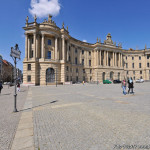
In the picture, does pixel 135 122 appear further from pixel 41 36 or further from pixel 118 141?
pixel 41 36

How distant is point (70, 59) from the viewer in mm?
44781

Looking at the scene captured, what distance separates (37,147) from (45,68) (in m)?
33.7

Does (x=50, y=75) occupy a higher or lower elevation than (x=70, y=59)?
lower

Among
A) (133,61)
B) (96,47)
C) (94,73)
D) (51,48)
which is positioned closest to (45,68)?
(51,48)

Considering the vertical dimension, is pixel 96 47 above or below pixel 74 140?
above

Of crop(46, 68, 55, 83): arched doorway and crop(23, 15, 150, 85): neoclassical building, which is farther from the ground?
crop(23, 15, 150, 85): neoclassical building

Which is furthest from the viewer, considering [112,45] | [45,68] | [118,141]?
[112,45]

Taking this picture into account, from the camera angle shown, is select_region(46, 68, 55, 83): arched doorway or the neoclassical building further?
select_region(46, 68, 55, 83): arched doorway

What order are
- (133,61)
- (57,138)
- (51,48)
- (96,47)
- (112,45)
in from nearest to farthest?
(57,138)
(51,48)
(96,47)
(112,45)
(133,61)

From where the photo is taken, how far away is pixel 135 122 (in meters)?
4.01

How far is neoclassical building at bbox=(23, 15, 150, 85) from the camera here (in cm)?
3462

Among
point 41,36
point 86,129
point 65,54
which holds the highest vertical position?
point 41,36

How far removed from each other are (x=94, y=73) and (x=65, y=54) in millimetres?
19106

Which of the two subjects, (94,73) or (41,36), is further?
(94,73)
